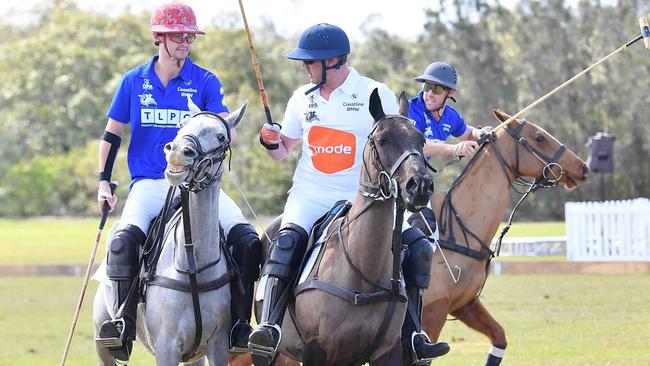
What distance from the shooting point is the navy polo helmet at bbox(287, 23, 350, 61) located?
328 inches

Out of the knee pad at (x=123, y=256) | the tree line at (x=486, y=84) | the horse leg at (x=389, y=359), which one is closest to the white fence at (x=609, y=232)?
the tree line at (x=486, y=84)

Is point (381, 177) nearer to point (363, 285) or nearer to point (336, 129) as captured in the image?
point (363, 285)

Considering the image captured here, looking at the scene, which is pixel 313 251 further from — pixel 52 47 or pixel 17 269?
pixel 52 47

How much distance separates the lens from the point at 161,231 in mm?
8445

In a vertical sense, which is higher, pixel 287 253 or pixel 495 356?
pixel 287 253

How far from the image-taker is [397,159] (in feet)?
24.0

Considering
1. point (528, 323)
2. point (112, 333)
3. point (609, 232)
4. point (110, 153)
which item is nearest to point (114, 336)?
point (112, 333)

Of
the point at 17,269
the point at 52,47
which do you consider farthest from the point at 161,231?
the point at 52,47

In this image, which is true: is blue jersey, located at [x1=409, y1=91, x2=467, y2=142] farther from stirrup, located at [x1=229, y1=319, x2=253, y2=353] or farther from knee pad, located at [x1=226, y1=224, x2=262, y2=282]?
stirrup, located at [x1=229, y1=319, x2=253, y2=353]

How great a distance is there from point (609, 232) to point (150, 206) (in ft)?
65.7

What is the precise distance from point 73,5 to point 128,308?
9223 centimetres

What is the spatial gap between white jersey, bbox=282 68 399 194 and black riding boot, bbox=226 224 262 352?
523mm

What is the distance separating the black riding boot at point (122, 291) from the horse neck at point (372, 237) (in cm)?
155

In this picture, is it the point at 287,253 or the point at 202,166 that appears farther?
the point at 287,253
